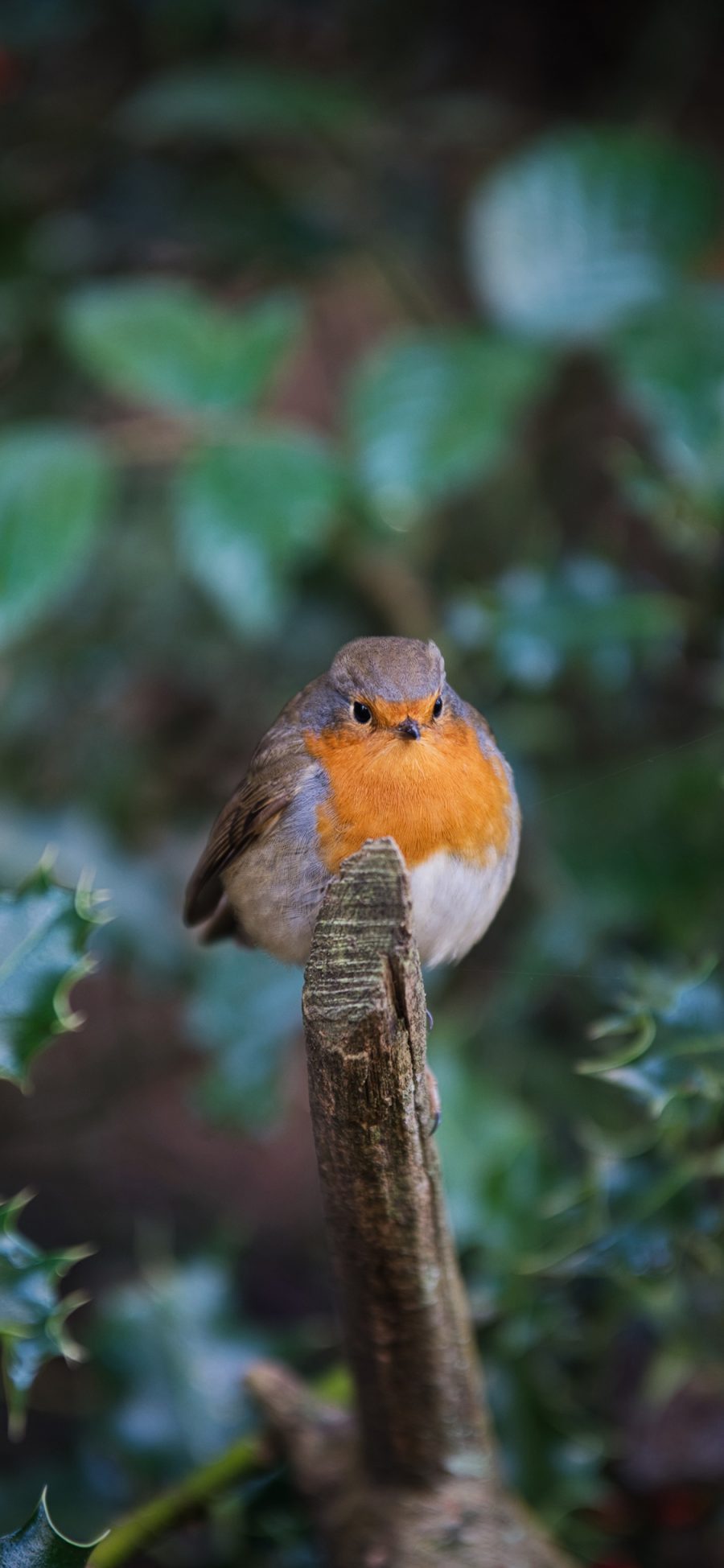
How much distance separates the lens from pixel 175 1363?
2.72 m

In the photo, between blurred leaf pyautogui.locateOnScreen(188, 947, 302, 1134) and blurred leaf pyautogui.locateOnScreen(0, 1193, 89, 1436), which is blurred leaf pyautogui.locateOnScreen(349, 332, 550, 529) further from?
blurred leaf pyautogui.locateOnScreen(0, 1193, 89, 1436)

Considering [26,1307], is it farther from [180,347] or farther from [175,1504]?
[180,347]

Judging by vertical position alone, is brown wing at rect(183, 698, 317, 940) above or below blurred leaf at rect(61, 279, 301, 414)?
below

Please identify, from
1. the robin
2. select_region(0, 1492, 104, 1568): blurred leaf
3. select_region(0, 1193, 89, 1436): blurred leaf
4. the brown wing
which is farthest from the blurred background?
the brown wing

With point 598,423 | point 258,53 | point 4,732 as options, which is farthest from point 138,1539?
point 258,53

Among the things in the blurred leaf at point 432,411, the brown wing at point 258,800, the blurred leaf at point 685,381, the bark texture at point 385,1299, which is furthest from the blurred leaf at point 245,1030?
the blurred leaf at point 685,381

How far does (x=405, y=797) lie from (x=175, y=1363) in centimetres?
130

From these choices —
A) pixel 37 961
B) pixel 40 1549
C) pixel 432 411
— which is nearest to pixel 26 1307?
pixel 40 1549

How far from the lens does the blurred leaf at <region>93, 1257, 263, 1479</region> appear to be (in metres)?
2.63

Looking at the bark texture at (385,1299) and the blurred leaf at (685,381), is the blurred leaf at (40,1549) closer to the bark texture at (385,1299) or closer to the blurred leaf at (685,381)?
the bark texture at (385,1299)

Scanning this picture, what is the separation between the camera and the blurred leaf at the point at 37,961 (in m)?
1.78

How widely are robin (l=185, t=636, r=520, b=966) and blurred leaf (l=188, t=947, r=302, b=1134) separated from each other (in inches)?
40.3

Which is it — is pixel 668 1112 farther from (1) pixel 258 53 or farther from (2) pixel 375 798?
(1) pixel 258 53

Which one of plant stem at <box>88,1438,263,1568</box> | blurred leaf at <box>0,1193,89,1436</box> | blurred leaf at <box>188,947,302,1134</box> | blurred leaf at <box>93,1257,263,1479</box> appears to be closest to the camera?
blurred leaf at <box>0,1193,89,1436</box>
